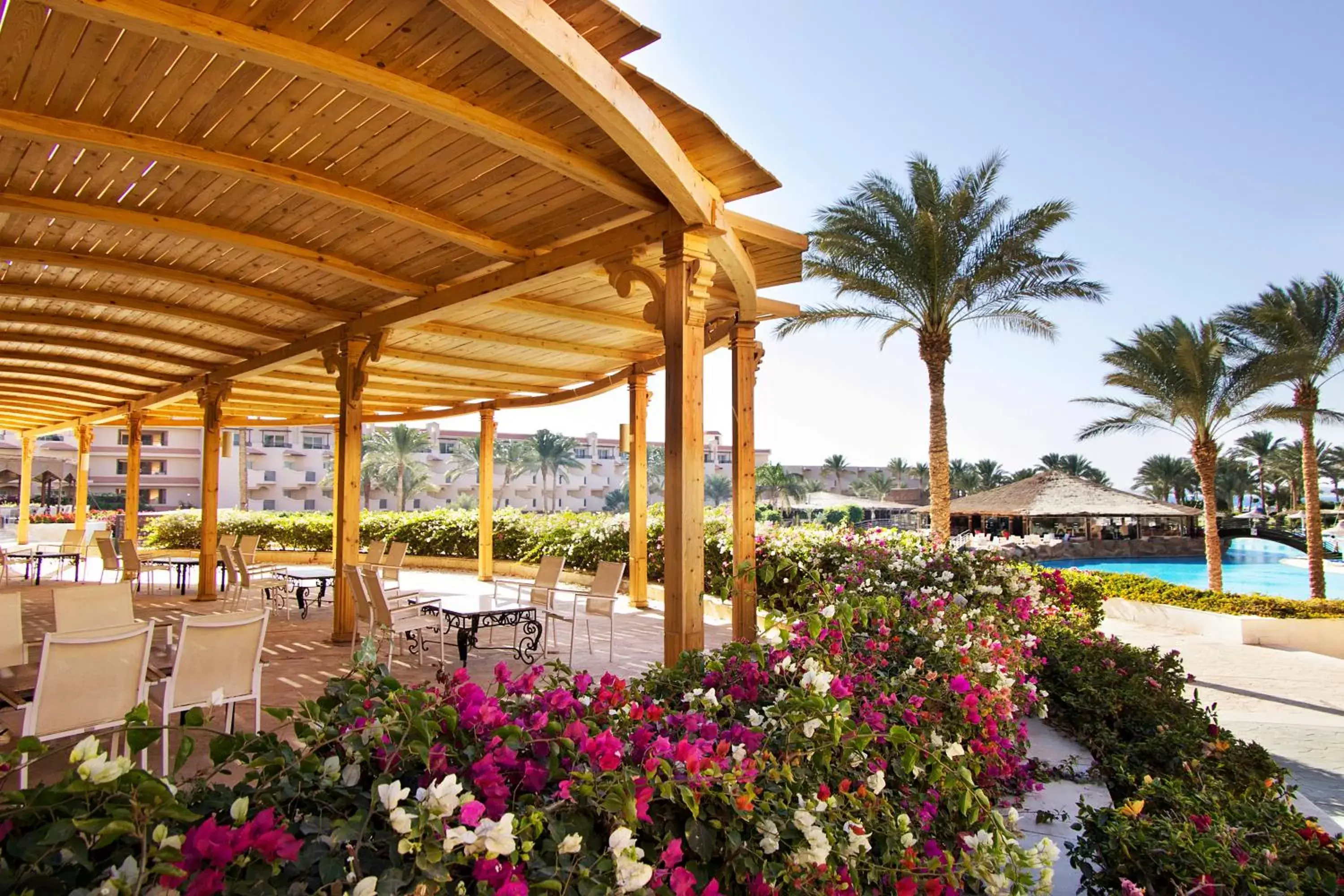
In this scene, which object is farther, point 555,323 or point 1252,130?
point 1252,130

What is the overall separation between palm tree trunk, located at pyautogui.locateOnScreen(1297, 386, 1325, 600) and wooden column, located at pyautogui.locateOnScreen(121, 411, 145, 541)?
73.1ft

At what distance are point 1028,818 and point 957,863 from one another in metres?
1.76

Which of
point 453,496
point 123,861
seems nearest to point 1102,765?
point 123,861

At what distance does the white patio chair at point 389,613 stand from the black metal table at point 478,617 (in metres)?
0.12

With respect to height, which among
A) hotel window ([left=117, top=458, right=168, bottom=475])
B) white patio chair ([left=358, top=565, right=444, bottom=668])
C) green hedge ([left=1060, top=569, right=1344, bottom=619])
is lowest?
green hedge ([left=1060, top=569, right=1344, bottom=619])

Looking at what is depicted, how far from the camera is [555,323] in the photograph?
8109 mm

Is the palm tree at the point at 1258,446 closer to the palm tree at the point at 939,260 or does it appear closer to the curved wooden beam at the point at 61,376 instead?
the palm tree at the point at 939,260

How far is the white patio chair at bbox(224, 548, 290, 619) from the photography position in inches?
376

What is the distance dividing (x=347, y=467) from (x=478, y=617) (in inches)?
99.0

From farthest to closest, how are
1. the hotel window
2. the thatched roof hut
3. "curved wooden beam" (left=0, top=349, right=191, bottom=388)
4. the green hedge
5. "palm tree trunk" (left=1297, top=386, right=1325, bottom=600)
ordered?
the hotel window
the thatched roof hut
"palm tree trunk" (left=1297, top=386, right=1325, bottom=600)
the green hedge
"curved wooden beam" (left=0, top=349, right=191, bottom=388)

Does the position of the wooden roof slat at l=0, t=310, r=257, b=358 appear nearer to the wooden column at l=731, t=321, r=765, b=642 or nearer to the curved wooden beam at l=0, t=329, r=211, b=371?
the curved wooden beam at l=0, t=329, r=211, b=371

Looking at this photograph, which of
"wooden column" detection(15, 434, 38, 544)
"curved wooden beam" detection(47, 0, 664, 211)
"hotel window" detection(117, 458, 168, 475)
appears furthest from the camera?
"hotel window" detection(117, 458, 168, 475)

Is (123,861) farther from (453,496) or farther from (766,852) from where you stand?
(453,496)

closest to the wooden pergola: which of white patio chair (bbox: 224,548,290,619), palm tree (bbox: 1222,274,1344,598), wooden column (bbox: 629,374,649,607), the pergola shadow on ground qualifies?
the pergola shadow on ground
